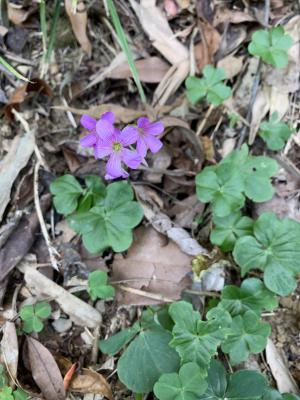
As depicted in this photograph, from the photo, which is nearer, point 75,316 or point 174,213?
point 75,316

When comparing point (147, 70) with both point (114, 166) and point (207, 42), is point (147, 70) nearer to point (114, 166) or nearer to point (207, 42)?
point (207, 42)

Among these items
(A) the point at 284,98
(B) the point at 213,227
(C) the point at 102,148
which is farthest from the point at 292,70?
(C) the point at 102,148

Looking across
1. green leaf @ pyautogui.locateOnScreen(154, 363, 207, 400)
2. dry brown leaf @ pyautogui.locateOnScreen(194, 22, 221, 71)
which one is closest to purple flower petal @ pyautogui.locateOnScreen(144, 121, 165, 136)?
dry brown leaf @ pyautogui.locateOnScreen(194, 22, 221, 71)

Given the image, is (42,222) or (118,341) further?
(42,222)

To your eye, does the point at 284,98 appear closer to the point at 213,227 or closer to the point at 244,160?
the point at 244,160

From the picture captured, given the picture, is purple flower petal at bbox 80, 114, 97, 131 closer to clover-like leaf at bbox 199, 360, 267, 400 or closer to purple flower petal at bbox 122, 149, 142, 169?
purple flower petal at bbox 122, 149, 142, 169

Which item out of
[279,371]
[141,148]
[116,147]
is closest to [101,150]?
[116,147]
